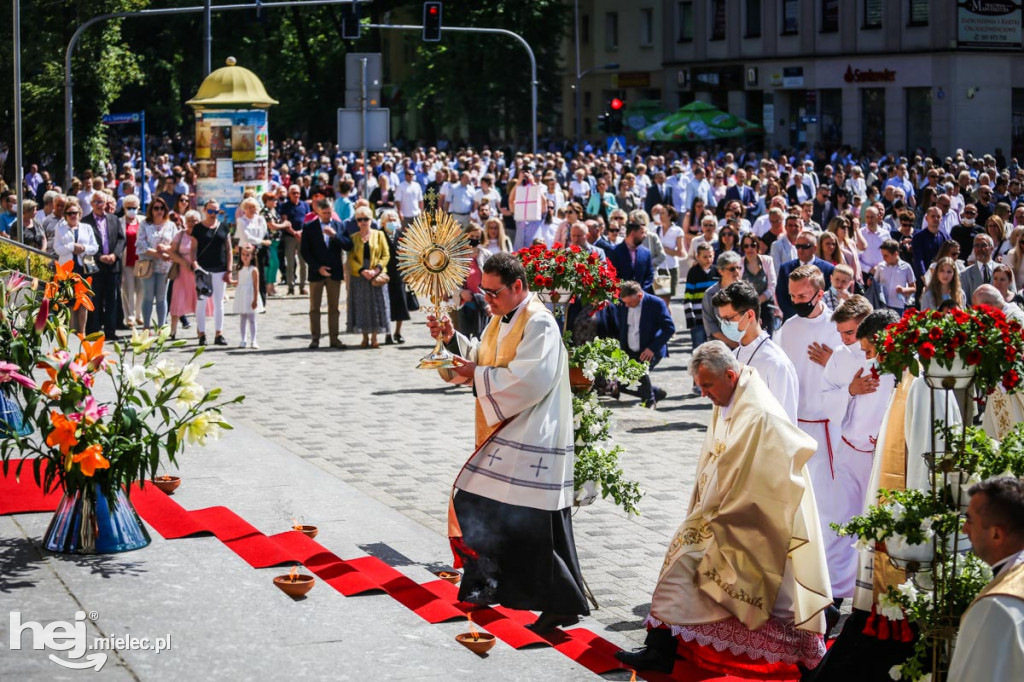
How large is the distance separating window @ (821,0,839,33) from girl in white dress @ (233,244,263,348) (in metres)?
38.5

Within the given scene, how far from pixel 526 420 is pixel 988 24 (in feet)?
148

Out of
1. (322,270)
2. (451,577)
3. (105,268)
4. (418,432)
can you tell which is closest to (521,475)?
(451,577)

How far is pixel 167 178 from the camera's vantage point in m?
30.0

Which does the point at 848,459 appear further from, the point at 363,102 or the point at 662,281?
the point at 662,281

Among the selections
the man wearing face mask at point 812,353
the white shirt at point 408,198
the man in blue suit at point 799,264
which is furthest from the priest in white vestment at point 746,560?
the white shirt at point 408,198

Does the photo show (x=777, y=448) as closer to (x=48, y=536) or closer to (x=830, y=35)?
(x=48, y=536)

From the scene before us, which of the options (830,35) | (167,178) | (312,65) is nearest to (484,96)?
(312,65)

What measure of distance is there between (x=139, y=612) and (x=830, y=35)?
162 feet

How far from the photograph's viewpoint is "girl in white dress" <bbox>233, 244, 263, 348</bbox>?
62.1ft

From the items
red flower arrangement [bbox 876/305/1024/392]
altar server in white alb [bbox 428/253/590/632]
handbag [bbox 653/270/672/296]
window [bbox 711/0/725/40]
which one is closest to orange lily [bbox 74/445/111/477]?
altar server in white alb [bbox 428/253/590/632]

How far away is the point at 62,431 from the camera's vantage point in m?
7.55

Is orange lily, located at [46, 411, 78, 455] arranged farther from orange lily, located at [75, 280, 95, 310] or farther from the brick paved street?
the brick paved street

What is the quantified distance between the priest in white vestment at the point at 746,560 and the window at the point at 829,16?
159 feet

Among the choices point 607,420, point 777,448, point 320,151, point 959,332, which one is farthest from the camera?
point 320,151
